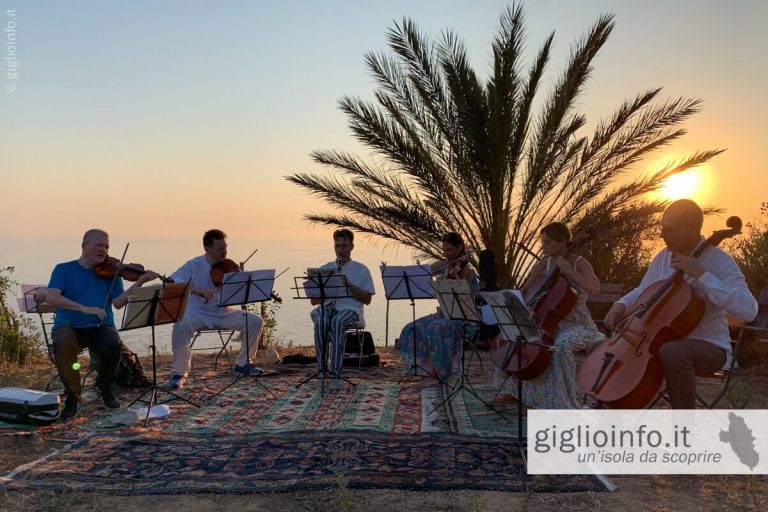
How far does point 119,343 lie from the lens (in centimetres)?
582

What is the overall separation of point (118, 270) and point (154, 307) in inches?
24.3

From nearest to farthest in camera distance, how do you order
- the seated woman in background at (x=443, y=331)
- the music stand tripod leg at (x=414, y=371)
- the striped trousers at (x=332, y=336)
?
1. the seated woman in background at (x=443, y=331)
2. the music stand tripod leg at (x=414, y=371)
3. the striped trousers at (x=332, y=336)

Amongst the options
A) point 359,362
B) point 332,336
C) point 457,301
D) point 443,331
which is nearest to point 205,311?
point 332,336

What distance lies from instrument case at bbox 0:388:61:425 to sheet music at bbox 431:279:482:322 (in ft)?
10.0

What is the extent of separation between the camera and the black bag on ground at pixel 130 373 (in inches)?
257

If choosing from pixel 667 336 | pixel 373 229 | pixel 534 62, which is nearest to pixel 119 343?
pixel 667 336

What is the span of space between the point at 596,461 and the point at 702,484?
569mm

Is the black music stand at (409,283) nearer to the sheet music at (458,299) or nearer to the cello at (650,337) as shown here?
the sheet music at (458,299)

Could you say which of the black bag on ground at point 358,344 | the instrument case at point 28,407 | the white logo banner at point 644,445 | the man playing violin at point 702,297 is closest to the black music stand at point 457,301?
the white logo banner at point 644,445

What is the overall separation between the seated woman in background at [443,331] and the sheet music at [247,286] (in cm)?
145

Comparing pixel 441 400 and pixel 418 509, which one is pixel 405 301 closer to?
pixel 441 400

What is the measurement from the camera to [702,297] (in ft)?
13.4

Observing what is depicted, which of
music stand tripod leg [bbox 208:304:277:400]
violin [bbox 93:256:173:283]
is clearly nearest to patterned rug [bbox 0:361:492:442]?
music stand tripod leg [bbox 208:304:277:400]

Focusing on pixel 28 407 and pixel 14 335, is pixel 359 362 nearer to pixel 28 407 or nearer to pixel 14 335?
pixel 28 407
